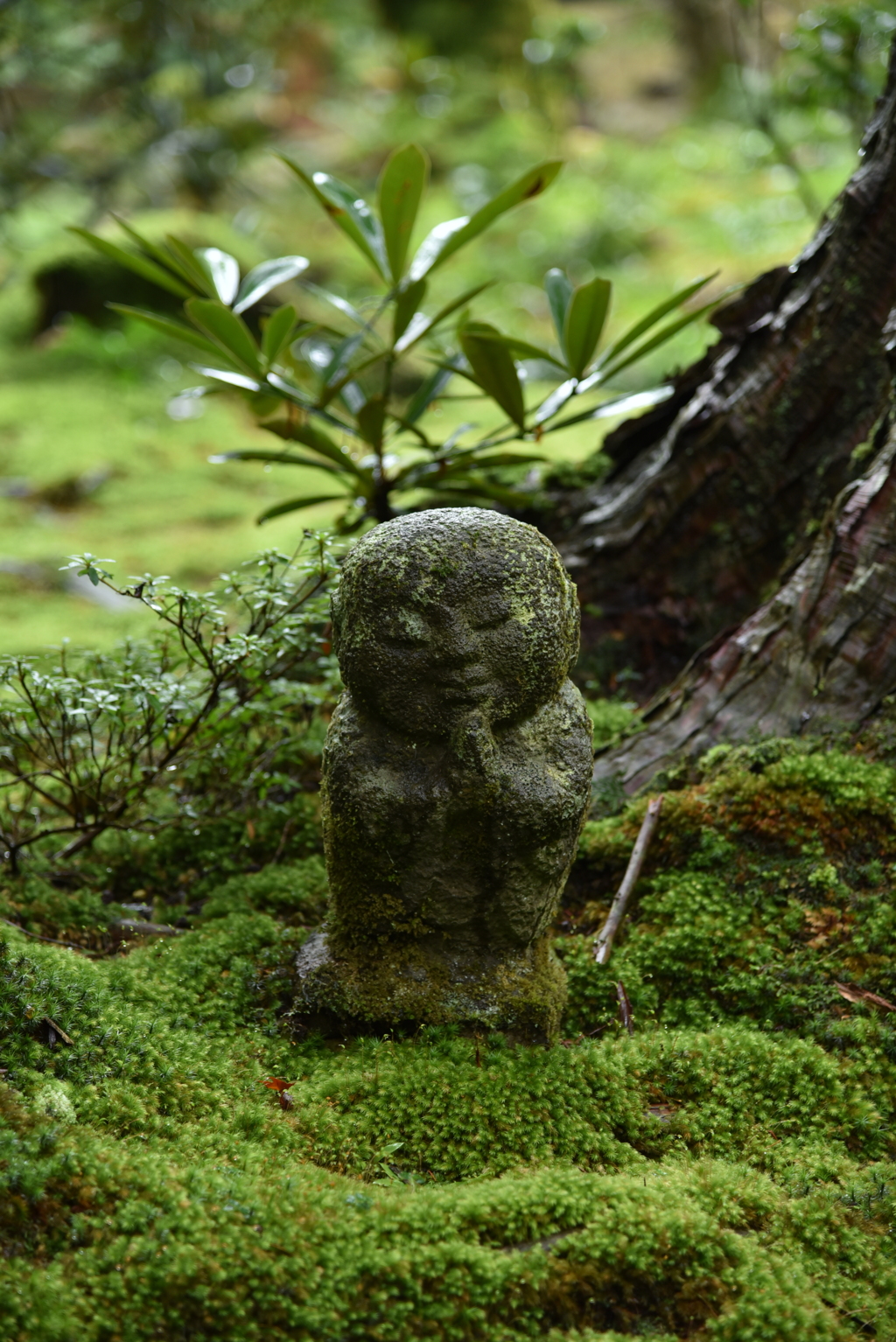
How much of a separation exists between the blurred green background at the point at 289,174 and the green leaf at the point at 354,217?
1.33m

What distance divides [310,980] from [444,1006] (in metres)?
0.33

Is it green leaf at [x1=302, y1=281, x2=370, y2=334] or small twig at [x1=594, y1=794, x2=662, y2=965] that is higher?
green leaf at [x1=302, y1=281, x2=370, y2=334]

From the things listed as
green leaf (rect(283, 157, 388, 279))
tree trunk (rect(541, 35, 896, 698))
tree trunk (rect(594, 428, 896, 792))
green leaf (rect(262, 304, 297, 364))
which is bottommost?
tree trunk (rect(594, 428, 896, 792))

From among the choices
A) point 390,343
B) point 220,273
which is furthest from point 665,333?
point 220,273

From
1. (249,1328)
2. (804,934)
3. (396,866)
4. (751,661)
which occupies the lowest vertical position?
(249,1328)

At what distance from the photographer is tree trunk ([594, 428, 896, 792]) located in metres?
2.92

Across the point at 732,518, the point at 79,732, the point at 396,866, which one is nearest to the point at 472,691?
the point at 396,866

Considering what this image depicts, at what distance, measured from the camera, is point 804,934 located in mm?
2623

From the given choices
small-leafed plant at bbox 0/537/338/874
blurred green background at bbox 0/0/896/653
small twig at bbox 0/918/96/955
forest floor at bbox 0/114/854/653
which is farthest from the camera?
blurred green background at bbox 0/0/896/653

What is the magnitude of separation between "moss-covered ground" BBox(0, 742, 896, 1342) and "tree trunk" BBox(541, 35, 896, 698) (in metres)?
0.89

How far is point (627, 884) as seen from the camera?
109 inches

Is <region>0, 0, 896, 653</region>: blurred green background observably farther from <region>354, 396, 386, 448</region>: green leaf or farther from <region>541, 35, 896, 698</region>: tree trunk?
<region>541, 35, 896, 698</region>: tree trunk

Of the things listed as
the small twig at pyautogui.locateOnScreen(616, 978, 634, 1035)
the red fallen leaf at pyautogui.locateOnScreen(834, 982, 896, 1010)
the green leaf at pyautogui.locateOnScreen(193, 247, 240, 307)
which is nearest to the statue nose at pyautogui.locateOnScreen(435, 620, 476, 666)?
the small twig at pyautogui.locateOnScreen(616, 978, 634, 1035)

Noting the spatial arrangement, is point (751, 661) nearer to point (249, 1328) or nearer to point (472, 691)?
point (472, 691)
